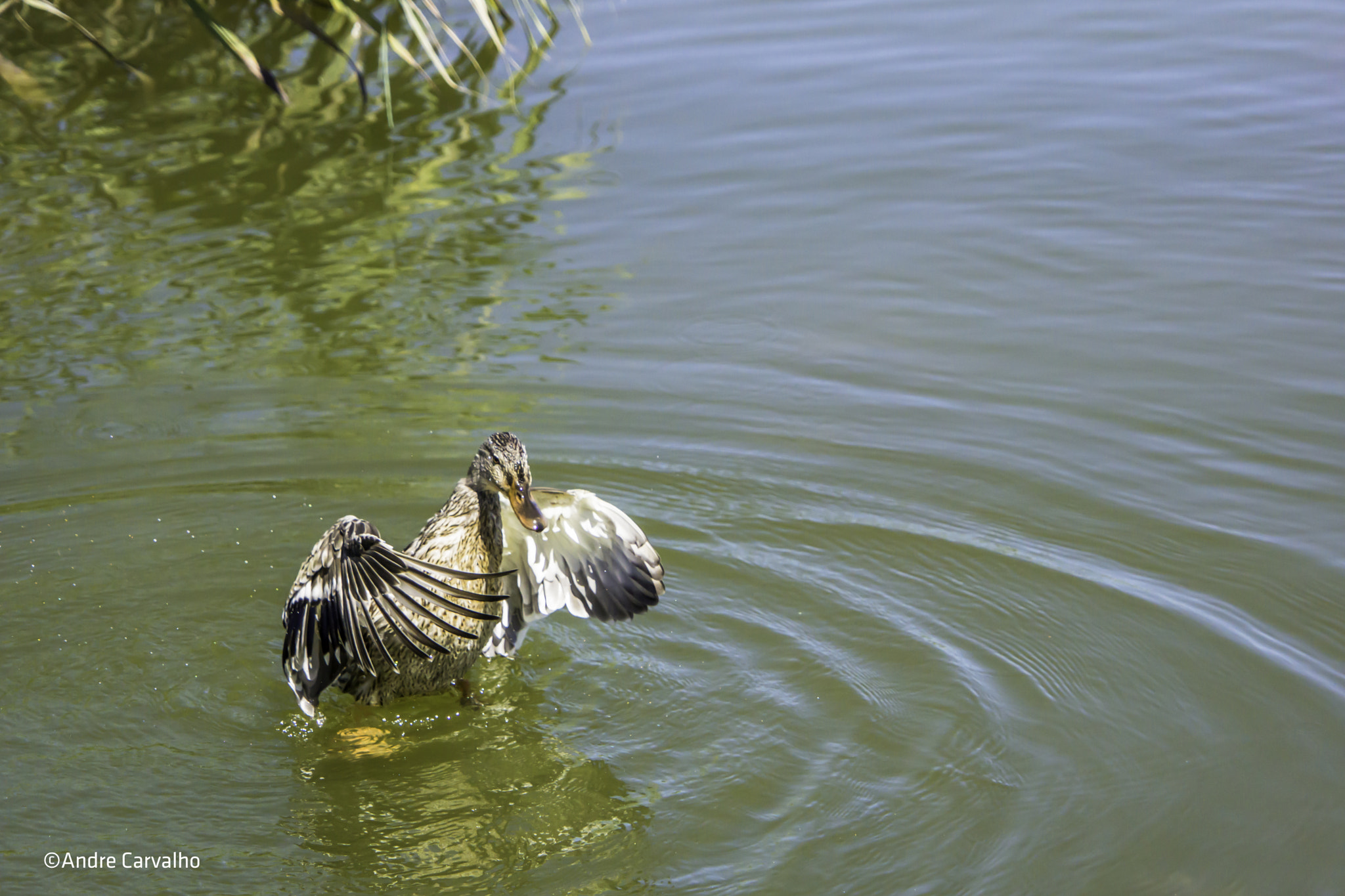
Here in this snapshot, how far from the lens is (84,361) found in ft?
22.1

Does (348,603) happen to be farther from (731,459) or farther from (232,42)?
(232,42)

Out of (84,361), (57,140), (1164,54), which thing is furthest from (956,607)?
(57,140)

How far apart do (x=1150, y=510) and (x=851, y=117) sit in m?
4.86

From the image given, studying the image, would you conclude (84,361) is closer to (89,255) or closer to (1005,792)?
(89,255)

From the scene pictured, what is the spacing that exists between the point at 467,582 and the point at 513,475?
0.56 metres

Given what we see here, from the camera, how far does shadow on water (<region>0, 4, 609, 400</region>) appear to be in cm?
685

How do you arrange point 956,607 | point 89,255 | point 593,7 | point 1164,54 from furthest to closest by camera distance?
1. point 593,7
2. point 1164,54
3. point 89,255
4. point 956,607

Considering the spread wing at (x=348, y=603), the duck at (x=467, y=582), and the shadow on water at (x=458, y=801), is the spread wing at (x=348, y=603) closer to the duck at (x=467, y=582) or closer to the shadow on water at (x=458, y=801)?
the duck at (x=467, y=582)

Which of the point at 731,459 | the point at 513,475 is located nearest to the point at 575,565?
the point at 513,475

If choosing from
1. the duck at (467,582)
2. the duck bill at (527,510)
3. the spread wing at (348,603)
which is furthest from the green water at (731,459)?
the duck bill at (527,510)

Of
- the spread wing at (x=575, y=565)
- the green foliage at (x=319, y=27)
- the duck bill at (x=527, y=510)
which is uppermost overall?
the green foliage at (x=319, y=27)

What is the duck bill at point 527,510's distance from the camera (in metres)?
4.43

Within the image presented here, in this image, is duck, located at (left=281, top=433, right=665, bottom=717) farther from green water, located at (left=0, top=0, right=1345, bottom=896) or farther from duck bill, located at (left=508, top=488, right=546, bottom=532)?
green water, located at (left=0, top=0, right=1345, bottom=896)

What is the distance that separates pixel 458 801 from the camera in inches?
169
